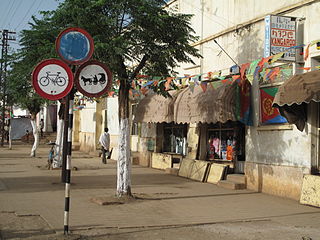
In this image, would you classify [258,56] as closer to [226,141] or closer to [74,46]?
[226,141]

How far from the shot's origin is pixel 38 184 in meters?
12.2

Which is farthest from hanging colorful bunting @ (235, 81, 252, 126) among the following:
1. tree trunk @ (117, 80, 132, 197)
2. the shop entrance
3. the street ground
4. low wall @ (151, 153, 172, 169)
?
low wall @ (151, 153, 172, 169)

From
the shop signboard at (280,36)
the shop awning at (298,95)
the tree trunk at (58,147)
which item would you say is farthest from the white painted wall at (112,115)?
the shop awning at (298,95)

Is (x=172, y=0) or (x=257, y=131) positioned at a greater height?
(x=172, y=0)

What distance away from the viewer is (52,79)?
616cm

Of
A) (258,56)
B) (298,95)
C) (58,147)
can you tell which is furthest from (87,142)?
(298,95)

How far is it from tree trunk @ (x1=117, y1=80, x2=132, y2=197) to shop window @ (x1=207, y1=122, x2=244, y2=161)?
16.4 ft

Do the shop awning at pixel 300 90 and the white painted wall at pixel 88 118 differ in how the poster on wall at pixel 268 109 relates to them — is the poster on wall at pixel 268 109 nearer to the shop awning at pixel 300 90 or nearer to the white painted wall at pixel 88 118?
the shop awning at pixel 300 90

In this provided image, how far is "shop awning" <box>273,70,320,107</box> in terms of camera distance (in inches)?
342

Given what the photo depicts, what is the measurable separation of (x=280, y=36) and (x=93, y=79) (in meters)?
5.53

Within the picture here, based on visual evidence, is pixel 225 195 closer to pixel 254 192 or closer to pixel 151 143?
pixel 254 192

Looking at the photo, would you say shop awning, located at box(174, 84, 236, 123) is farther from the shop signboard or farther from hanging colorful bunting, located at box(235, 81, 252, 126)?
the shop signboard

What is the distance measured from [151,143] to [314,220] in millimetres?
11231

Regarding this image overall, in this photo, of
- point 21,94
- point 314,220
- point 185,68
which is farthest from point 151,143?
point 314,220
